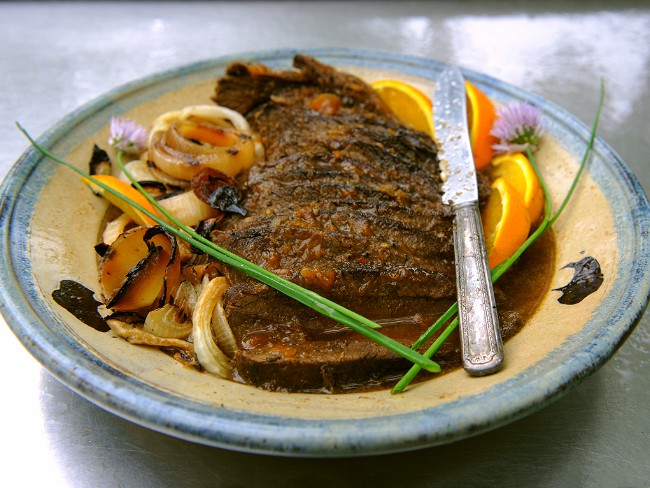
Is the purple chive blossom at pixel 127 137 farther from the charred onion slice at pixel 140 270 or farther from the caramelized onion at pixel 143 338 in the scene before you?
the caramelized onion at pixel 143 338

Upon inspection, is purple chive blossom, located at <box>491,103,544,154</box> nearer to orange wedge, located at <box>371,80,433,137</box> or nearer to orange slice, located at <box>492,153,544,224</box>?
orange slice, located at <box>492,153,544,224</box>

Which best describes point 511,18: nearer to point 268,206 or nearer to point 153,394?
point 268,206

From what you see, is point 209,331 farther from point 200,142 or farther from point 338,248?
point 200,142

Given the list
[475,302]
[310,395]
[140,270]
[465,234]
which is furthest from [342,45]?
[310,395]

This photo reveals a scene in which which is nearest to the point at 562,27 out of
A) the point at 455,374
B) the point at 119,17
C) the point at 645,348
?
the point at 645,348

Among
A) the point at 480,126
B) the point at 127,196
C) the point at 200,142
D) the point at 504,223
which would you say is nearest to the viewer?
the point at 504,223
